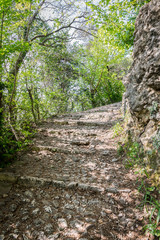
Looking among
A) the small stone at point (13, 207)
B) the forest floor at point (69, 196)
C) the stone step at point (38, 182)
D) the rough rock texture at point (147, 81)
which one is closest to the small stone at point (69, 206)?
the forest floor at point (69, 196)

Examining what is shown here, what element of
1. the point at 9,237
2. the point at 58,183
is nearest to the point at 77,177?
the point at 58,183

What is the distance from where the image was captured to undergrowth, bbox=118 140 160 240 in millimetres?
1850

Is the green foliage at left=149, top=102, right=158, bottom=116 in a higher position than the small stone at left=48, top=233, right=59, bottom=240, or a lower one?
higher

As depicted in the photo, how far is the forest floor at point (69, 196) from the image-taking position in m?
1.98

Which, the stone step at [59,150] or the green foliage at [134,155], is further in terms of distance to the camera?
the stone step at [59,150]

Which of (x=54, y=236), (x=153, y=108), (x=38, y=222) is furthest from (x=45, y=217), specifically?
(x=153, y=108)

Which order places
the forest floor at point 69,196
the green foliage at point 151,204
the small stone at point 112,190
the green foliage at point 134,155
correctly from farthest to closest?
the green foliage at point 134,155 → the small stone at point 112,190 → the forest floor at point 69,196 → the green foliage at point 151,204

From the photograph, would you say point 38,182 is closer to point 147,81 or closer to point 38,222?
point 38,222

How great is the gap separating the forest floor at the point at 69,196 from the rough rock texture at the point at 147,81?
92cm

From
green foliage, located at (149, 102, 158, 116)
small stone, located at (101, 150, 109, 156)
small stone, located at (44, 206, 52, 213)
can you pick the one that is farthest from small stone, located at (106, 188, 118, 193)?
green foliage, located at (149, 102, 158, 116)

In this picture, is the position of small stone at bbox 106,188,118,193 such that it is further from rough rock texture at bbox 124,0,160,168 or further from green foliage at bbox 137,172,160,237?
rough rock texture at bbox 124,0,160,168

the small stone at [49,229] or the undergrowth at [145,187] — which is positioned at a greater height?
the undergrowth at [145,187]

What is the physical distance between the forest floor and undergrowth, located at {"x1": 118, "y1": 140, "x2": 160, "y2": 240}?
0.11 m

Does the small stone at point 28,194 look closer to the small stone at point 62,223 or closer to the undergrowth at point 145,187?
the small stone at point 62,223
